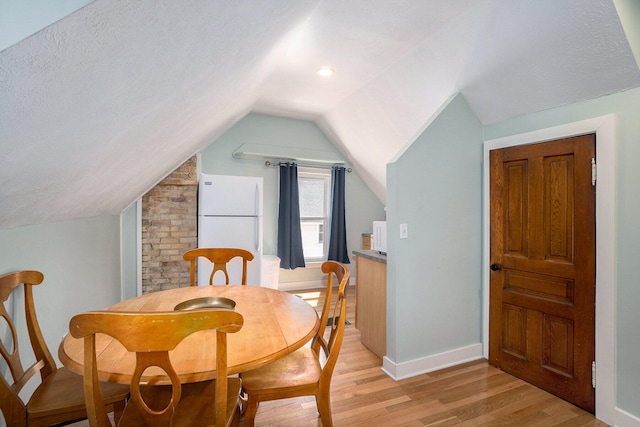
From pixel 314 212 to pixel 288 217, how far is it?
664mm

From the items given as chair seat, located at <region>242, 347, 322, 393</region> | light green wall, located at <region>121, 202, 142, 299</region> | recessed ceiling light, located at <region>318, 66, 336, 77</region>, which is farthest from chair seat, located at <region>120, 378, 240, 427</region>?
recessed ceiling light, located at <region>318, 66, 336, 77</region>

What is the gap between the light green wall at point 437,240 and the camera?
2.33 metres

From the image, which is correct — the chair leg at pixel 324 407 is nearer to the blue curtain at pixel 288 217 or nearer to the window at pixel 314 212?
the blue curtain at pixel 288 217

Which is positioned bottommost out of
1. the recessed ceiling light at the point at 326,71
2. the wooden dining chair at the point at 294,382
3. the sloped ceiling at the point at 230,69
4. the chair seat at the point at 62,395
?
the wooden dining chair at the point at 294,382

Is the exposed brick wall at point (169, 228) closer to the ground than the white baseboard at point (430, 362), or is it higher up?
higher up

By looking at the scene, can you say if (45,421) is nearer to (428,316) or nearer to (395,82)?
(428,316)

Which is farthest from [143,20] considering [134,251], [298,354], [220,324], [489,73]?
[134,251]

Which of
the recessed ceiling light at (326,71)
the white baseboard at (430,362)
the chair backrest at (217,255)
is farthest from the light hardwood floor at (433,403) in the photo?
the recessed ceiling light at (326,71)

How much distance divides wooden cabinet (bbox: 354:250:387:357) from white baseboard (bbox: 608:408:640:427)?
143cm

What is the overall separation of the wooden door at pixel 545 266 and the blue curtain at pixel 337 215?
2693 millimetres

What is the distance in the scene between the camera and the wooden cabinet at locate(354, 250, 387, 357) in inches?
101

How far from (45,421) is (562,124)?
3200 mm

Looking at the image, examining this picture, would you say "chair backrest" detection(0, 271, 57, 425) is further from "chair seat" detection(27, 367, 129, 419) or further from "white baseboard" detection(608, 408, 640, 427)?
"white baseboard" detection(608, 408, 640, 427)

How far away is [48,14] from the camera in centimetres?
64
